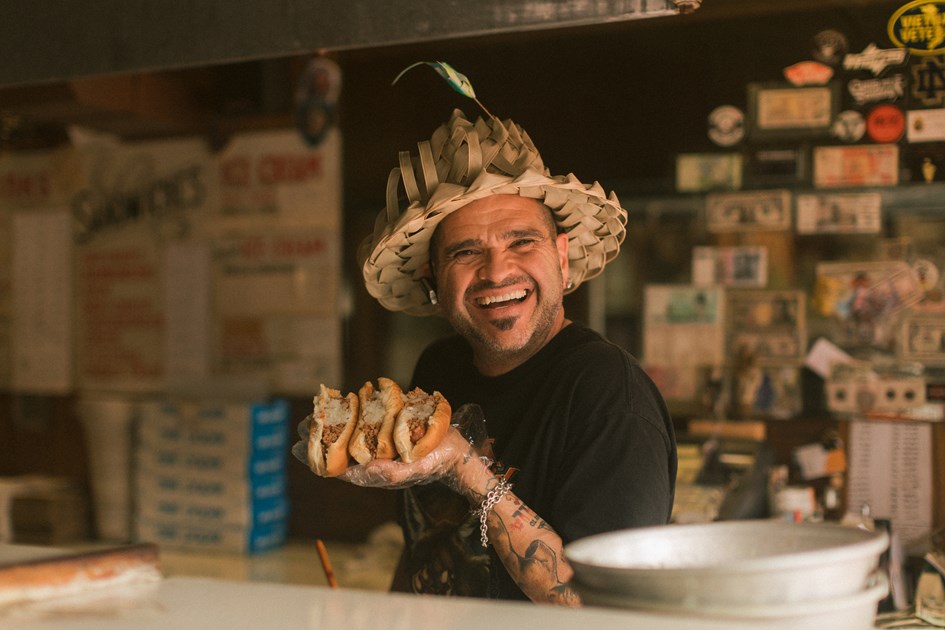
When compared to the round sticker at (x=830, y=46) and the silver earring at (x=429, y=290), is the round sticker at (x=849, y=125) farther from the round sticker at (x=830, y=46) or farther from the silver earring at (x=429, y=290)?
the silver earring at (x=429, y=290)

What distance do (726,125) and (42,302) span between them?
4098mm

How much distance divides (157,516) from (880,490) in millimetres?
3471

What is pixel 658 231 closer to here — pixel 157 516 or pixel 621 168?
pixel 621 168

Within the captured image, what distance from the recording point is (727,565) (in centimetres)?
88

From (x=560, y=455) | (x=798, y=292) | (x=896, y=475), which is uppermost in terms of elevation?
(x=798, y=292)

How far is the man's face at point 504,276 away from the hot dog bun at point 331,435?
0.27 meters

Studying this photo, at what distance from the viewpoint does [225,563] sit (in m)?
4.77

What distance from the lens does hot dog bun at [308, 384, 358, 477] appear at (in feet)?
4.88

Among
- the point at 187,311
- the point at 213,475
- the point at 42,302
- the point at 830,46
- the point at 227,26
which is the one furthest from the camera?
the point at 42,302

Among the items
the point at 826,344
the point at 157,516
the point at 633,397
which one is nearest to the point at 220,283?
the point at 157,516

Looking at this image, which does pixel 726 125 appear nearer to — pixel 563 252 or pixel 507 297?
pixel 563 252

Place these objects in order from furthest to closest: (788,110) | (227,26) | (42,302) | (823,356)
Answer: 1. (42,302)
2. (823,356)
3. (788,110)
4. (227,26)

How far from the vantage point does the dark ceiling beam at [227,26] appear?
4.63 ft

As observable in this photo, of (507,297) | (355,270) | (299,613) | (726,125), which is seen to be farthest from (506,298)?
(355,270)
